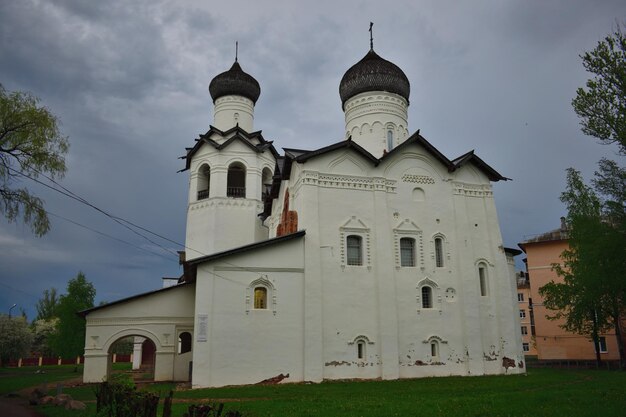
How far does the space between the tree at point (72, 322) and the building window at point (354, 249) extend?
17805mm

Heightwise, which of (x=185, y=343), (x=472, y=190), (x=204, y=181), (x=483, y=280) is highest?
(x=204, y=181)

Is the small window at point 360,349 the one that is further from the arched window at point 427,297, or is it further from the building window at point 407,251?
the building window at point 407,251

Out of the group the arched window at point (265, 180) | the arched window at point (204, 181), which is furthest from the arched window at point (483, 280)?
the arched window at point (204, 181)

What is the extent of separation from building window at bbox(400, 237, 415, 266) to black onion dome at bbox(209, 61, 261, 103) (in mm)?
12585

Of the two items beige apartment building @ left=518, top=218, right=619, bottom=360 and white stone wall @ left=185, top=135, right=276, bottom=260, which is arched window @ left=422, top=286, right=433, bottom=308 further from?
beige apartment building @ left=518, top=218, right=619, bottom=360

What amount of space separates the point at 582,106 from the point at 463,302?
320 inches

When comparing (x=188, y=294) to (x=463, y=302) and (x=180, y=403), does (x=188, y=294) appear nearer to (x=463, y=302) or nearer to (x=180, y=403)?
(x=180, y=403)

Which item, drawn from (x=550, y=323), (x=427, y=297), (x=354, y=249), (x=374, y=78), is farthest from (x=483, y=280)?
(x=550, y=323)

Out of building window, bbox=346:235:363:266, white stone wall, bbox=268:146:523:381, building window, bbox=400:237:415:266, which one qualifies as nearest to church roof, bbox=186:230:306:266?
white stone wall, bbox=268:146:523:381

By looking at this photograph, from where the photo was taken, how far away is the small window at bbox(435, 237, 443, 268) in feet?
61.9

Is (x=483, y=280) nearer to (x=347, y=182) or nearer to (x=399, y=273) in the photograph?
(x=399, y=273)

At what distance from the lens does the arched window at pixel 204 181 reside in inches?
992

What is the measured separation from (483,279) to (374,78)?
9881 mm

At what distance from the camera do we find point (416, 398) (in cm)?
1138
